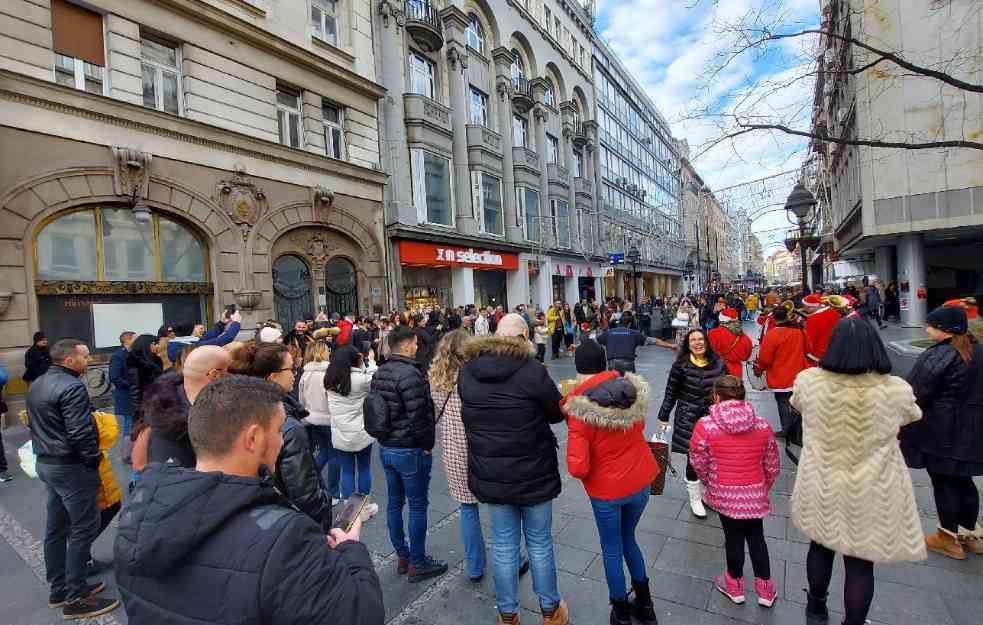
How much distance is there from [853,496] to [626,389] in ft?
4.38

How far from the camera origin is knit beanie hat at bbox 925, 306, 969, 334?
3.20 meters

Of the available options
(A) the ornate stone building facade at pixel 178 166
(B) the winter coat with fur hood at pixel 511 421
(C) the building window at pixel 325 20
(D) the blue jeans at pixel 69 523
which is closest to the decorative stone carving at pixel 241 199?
(A) the ornate stone building facade at pixel 178 166

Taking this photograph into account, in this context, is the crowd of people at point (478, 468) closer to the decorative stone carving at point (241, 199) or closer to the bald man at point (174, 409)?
the bald man at point (174, 409)

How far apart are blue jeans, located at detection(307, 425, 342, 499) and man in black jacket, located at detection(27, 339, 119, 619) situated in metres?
1.79

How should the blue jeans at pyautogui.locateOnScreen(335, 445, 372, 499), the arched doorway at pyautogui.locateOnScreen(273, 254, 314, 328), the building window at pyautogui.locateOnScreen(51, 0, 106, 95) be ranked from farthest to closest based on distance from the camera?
the arched doorway at pyautogui.locateOnScreen(273, 254, 314, 328) < the building window at pyautogui.locateOnScreen(51, 0, 106, 95) < the blue jeans at pyautogui.locateOnScreen(335, 445, 372, 499)

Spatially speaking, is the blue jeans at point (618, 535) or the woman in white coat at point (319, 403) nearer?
the blue jeans at point (618, 535)

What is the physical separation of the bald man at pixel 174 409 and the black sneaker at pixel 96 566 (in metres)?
1.69

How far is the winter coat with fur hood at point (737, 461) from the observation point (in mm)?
2850

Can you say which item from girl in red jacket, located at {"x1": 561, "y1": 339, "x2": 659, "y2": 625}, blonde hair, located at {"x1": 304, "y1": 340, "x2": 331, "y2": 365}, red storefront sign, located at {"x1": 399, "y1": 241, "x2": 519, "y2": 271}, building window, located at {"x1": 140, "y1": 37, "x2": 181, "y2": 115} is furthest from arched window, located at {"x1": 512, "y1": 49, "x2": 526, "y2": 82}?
girl in red jacket, located at {"x1": 561, "y1": 339, "x2": 659, "y2": 625}

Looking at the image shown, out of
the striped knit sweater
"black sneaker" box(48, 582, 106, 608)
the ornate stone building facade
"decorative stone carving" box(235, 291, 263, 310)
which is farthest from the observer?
"decorative stone carving" box(235, 291, 263, 310)

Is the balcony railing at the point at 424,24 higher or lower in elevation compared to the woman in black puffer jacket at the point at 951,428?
higher

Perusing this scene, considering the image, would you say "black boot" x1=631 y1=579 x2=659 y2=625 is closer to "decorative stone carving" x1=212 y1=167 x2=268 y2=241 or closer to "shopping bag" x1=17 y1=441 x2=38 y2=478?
"shopping bag" x1=17 y1=441 x2=38 y2=478

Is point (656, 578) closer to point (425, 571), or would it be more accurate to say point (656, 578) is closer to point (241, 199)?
point (425, 571)

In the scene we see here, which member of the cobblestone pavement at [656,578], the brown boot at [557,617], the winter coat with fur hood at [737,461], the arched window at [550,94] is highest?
the arched window at [550,94]
